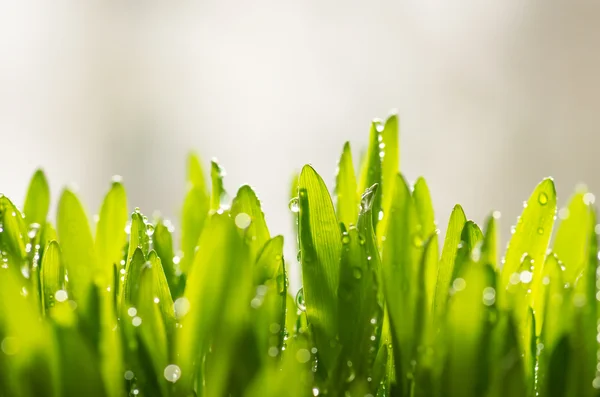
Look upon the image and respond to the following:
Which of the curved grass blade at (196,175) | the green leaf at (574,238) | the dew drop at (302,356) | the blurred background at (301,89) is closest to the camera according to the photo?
the dew drop at (302,356)

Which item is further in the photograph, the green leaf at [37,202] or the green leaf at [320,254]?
the green leaf at [37,202]

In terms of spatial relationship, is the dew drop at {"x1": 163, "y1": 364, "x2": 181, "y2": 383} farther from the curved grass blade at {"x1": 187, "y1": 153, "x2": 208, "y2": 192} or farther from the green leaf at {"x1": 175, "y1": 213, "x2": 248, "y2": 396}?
the curved grass blade at {"x1": 187, "y1": 153, "x2": 208, "y2": 192}

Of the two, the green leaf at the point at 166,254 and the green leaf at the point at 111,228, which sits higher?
the green leaf at the point at 111,228

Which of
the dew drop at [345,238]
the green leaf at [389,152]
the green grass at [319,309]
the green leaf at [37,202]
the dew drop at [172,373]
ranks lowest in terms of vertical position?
the dew drop at [172,373]

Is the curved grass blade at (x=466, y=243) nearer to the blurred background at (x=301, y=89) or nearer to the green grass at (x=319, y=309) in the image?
the green grass at (x=319, y=309)

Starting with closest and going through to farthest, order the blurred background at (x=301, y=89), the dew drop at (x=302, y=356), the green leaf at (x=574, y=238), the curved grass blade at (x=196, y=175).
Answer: the dew drop at (x=302, y=356) < the green leaf at (x=574, y=238) < the curved grass blade at (x=196, y=175) < the blurred background at (x=301, y=89)

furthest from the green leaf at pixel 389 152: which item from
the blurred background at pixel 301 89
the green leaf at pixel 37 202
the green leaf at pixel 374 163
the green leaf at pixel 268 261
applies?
the blurred background at pixel 301 89

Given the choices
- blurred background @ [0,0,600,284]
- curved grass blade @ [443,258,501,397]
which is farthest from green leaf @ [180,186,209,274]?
blurred background @ [0,0,600,284]
